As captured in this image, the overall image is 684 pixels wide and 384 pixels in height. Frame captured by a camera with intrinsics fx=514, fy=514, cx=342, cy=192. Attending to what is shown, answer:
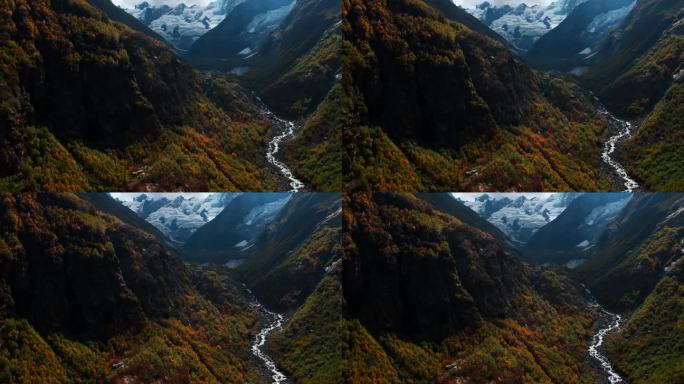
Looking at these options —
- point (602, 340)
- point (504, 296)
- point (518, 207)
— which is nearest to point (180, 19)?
point (518, 207)

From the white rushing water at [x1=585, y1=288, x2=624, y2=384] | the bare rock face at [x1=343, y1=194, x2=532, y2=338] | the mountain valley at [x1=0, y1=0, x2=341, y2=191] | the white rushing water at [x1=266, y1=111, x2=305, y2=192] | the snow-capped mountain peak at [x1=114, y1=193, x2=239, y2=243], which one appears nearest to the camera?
the mountain valley at [x1=0, y1=0, x2=341, y2=191]

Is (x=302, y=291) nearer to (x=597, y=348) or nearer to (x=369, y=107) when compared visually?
(x=369, y=107)

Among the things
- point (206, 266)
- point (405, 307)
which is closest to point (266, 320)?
point (206, 266)

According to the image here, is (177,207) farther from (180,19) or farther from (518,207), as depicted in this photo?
(518,207)

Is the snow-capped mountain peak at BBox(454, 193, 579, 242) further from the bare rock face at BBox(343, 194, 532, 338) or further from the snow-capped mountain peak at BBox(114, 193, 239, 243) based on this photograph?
the snow-capped mountain peak at BBox(114, 193, 239, 243)

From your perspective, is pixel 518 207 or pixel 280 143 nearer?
pixel 280 143

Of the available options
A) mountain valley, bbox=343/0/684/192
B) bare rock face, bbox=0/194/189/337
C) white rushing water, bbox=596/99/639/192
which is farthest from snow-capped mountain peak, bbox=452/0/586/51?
bare rock face, bbox=0/194/189/337
